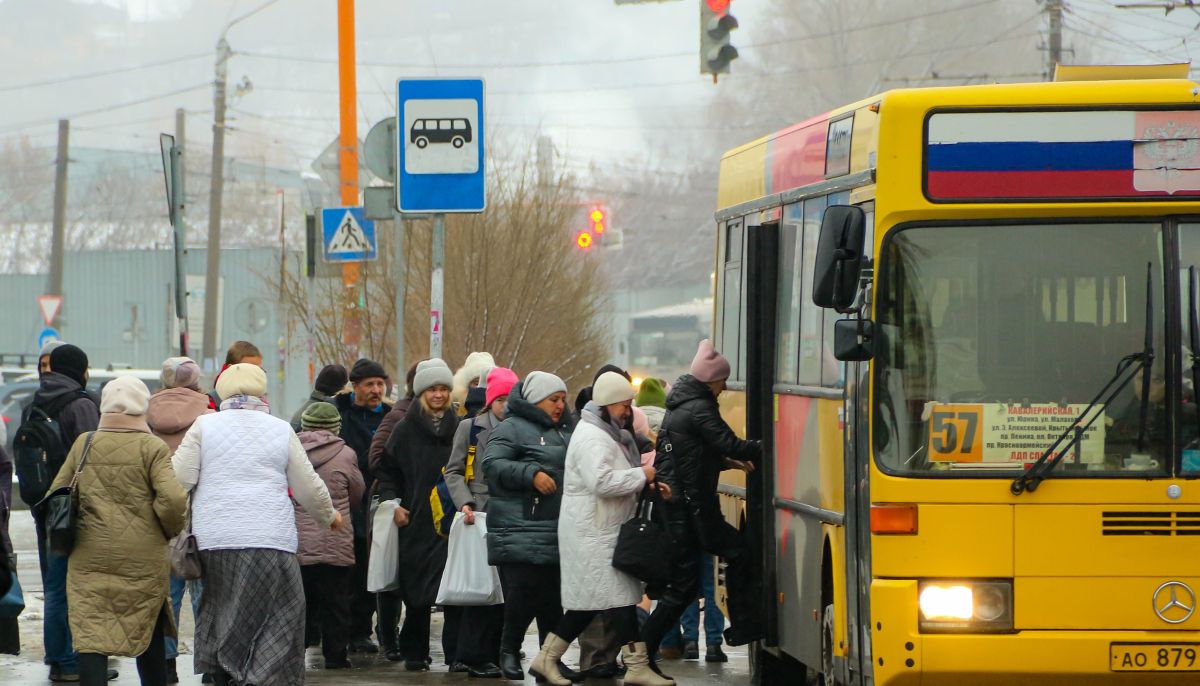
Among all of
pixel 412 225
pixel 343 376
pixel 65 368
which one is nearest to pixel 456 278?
pixel 412 225

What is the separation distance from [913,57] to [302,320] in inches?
3280

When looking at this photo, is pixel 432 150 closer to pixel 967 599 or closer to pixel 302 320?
pixel 967 599

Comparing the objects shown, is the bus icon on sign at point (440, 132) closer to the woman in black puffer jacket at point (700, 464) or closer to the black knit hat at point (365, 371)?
the black knit hat at point (365, 371)

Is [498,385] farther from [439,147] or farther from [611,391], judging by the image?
[439,147]

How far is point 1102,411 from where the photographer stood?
23.5 ft

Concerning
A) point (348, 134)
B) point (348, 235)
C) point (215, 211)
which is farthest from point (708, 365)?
point (215, 211)

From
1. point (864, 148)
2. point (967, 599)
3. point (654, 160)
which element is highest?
point (654, 160)

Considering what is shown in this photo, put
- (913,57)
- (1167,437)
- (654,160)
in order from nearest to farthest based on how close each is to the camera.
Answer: (1167,437) → (913,57) → (654,160)

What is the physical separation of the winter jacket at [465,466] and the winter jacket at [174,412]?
4.46ft

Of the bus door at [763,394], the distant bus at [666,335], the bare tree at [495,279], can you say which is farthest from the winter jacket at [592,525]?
the distant bus at [666,335]

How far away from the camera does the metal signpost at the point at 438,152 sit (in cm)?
1164

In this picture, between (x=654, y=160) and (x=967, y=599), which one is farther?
(x=654, y=160)

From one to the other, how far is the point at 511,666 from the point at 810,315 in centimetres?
316

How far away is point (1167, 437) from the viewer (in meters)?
7.11
